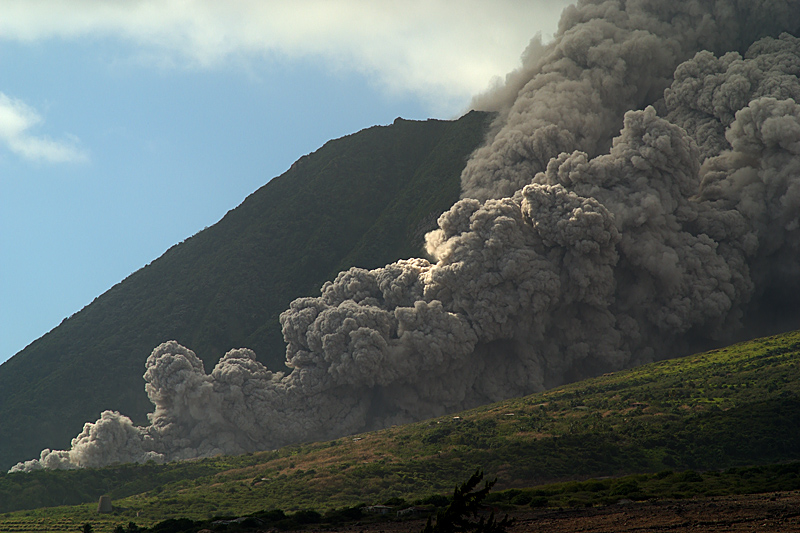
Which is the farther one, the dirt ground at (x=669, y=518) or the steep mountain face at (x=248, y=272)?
the steep mountain face at (x=248, y=272)

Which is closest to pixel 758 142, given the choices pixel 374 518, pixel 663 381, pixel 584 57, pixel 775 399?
pixel 584 57

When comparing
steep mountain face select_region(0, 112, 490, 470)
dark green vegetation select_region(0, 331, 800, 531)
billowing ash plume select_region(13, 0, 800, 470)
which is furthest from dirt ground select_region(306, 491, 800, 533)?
steep mountain face select_region(0, 112, 490, 470)

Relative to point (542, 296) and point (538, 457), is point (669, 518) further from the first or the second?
point (542, 296)

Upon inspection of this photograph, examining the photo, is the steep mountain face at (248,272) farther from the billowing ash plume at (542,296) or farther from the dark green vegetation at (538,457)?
the dark green vegetation at (538,457)

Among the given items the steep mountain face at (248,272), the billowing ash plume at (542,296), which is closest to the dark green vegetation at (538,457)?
the billowing ash plume at (542,296)

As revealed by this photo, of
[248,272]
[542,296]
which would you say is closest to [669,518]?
[542,296]

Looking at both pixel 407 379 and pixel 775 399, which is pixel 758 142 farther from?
pixel 407 379
